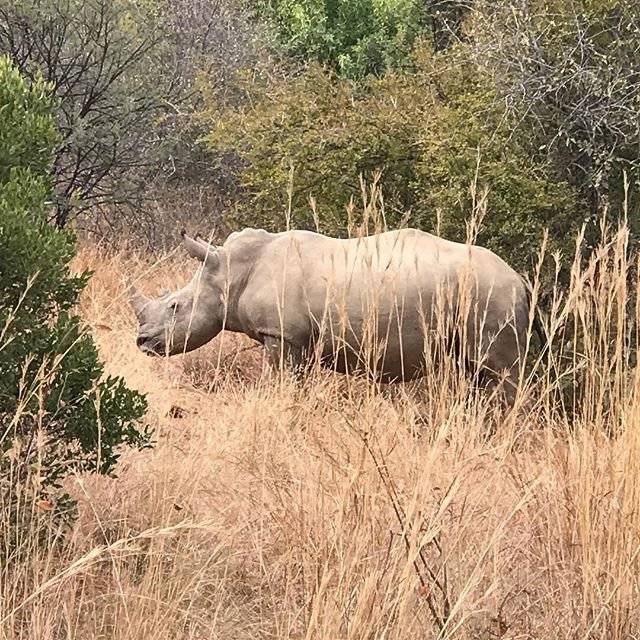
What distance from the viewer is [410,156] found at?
24.9 ft

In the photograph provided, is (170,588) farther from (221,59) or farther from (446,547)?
(221,59)

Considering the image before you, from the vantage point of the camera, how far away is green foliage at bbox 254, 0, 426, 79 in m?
13.9

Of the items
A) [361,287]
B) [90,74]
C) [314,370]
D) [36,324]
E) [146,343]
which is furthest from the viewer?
[90,74]

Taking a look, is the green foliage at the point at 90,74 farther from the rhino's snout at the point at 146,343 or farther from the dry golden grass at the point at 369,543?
the dry golden grass at the point at 369,543

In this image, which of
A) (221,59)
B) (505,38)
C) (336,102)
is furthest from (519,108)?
(221,59)

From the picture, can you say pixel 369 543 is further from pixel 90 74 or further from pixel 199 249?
pixel 90 74

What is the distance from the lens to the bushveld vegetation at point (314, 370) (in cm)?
257

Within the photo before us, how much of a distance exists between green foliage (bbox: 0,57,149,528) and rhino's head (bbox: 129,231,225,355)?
2727mm

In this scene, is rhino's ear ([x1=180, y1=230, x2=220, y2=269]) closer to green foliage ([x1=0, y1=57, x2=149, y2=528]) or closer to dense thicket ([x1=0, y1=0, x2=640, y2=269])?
dense thicket ([x1=0, y1=0, x2=640, y2=269])

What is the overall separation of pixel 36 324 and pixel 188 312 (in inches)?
119

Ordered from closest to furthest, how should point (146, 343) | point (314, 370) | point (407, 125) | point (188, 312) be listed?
1. point (314, 370)
2. point (188, 312)
3. point (146, 343)
4. point (407, 125)

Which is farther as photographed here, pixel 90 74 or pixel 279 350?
pixel 90 74

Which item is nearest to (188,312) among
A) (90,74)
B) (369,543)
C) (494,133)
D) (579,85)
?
(494,133)

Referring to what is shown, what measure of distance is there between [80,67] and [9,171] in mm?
7284
